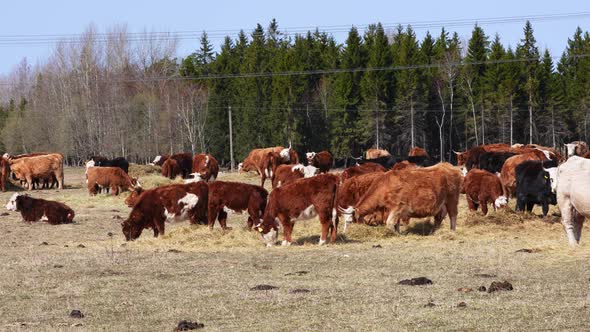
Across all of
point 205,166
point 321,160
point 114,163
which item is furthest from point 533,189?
point 114,163

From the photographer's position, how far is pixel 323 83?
9331cm

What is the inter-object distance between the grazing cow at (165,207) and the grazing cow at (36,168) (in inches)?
1049

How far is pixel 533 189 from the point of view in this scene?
2588 centimetres

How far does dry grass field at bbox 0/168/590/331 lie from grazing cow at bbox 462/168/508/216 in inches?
82.2

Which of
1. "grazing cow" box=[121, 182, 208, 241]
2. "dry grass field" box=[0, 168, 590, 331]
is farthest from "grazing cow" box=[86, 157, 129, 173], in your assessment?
"grazing cow" box=[121, 182, 208, 241]

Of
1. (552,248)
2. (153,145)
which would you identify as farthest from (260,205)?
(153,145)

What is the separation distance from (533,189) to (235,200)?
778cm

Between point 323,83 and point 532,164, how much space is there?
66.8 metres

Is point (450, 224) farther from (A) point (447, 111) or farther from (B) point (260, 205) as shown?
(A) point (447, 111)

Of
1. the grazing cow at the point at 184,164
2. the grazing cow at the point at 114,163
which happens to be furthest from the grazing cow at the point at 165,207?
the grazing cow at the point at 184,164

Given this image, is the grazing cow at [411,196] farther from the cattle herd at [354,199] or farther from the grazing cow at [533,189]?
the grazing cow at [533,189]

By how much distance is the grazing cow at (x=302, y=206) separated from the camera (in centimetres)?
2053

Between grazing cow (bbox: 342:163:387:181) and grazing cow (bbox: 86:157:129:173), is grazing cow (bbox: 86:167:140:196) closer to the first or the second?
grazing cow (bbox: 86:157:129:173)

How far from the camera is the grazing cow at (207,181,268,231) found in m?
22.9
